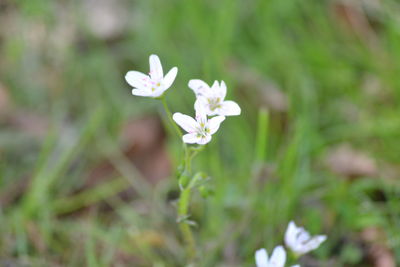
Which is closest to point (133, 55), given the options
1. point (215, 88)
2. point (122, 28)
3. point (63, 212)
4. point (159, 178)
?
point (122, 28)

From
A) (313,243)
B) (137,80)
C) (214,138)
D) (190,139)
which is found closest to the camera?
(190,139)

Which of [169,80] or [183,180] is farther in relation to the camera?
[183,180]

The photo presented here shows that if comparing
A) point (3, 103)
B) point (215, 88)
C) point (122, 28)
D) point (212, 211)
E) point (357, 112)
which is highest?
point (122, 28)

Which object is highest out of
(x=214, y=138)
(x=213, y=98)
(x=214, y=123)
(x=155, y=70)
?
(x=214, y=138)

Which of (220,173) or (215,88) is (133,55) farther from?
(215,88)

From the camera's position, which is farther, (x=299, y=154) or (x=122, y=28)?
(x=122, y=28)

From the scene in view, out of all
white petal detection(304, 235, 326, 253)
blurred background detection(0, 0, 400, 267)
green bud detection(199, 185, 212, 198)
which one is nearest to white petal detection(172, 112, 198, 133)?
green bud detection(199, 185, 212, 198)

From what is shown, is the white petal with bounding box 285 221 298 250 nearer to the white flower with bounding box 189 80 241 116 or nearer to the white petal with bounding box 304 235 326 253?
Result: the white petal with bounding box 304 235 326 253

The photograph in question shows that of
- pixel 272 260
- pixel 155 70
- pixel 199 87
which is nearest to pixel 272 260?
pixel 272 260

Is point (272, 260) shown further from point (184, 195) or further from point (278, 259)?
point (184, 195)
